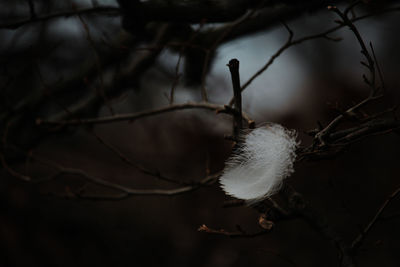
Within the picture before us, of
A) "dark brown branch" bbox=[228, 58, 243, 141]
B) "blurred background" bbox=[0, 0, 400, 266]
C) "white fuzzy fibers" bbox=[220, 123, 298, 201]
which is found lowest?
"blurred background" bbox=[0, 0, 400, 266]

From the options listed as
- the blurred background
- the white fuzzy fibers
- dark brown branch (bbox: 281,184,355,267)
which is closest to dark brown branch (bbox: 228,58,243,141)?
the white fuzzy fibers

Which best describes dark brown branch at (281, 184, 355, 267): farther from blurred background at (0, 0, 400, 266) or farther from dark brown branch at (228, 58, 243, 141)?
blurred background at (0, 0, 400, 266)

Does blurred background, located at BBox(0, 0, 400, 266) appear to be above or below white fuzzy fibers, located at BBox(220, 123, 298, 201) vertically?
below

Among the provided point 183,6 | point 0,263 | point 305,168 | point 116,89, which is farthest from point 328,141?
point 0,263

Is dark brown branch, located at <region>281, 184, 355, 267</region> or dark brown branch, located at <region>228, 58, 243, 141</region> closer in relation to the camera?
dark brown branch, located at <region>228, 58, 243, 141</region>

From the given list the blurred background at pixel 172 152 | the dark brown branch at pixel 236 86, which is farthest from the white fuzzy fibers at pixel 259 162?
the blurred background at pixel 172 152

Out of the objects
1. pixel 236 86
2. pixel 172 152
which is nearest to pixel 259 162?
pixel 236 86

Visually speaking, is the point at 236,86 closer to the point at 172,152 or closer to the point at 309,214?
the point at 309,214

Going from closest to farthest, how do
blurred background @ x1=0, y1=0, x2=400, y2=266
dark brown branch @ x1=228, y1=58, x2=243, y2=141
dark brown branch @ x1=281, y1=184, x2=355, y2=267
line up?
dark brown branch @ x1=228, y1=58, x2=243, y2=141, dark brown branch @ x1=281, y1=184, x2=355, y2=267, blurred background @ x1=0, y1=0, x2=400, y2=266
